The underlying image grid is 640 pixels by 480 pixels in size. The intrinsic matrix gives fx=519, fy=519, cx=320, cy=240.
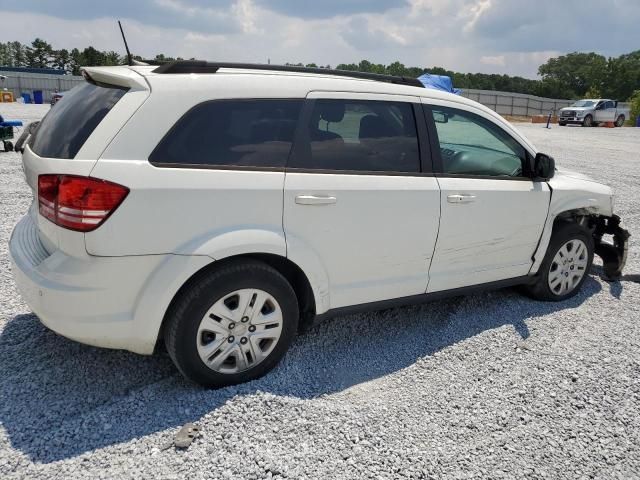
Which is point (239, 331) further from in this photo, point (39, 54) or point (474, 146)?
point (39, 54)

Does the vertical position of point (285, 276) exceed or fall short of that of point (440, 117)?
it falls short

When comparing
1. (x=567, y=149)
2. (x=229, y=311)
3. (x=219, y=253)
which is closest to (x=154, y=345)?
(x=229, y=311)

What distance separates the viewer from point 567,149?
1975 centimetres

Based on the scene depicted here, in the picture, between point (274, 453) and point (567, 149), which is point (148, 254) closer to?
point (274, 453)

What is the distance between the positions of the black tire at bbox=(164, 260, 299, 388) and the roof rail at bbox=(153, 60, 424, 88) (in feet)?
3.77

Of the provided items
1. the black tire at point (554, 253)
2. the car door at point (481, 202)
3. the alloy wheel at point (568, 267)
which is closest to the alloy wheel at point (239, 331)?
the car door at point (481, 202)

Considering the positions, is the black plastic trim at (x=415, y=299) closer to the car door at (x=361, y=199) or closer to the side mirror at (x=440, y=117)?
the car door at (x=361, y=199)

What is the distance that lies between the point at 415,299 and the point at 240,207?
1.57m

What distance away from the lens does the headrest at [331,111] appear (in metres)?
3.21

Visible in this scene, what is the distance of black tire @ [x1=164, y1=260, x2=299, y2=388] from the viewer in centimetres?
281

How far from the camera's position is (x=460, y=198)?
367cm

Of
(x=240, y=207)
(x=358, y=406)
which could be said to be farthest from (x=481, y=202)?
(x=240, y=207)

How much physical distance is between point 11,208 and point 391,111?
223 inches

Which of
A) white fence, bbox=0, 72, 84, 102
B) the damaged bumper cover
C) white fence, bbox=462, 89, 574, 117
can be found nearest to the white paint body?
the damaged bumper cover
